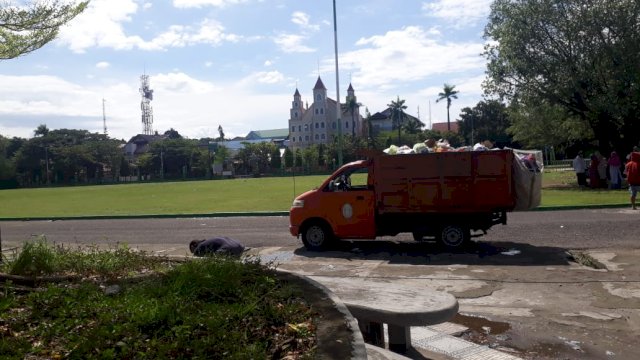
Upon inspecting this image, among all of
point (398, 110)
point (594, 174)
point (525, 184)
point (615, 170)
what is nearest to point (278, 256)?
point (525, 184)

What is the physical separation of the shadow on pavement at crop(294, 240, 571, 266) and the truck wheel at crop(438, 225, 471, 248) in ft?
0.47

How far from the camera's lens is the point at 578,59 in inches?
1168

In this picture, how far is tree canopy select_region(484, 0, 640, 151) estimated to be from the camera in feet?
93.1

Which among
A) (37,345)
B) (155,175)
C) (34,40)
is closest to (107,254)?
(34,40)

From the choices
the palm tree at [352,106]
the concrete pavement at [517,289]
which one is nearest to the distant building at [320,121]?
the palm tree at [352,106]

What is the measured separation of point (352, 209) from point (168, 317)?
848 cm

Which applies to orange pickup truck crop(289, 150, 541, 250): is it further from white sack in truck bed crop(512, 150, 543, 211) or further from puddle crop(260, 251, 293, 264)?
puddle crop(260, 251, 293, 264)

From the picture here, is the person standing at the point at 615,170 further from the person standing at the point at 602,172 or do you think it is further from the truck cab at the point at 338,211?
the truck cab at the point at 338,211

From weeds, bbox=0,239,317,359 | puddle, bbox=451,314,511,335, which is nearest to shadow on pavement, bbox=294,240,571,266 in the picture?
puddle, bbox=451,314,511,335

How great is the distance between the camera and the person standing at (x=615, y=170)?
81.8 ft

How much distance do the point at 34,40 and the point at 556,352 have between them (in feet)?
22.0

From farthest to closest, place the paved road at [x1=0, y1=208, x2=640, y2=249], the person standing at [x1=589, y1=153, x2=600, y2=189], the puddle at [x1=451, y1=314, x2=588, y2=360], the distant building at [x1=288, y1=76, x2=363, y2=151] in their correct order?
the distant building at [x1=288, y1=76, x2=363, y2=151]
the person standing at [x1=589, y1=153, x2=600, y2=189]
the paved road at [x1=0, y1=208, x2=640, y2=249]
the puddle at [x1=451, y1=314, x2=588, y2=360]

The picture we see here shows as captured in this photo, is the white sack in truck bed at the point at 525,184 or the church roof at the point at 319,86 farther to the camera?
the church roof at the point at 319,86

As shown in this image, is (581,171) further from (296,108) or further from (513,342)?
(296,108)
